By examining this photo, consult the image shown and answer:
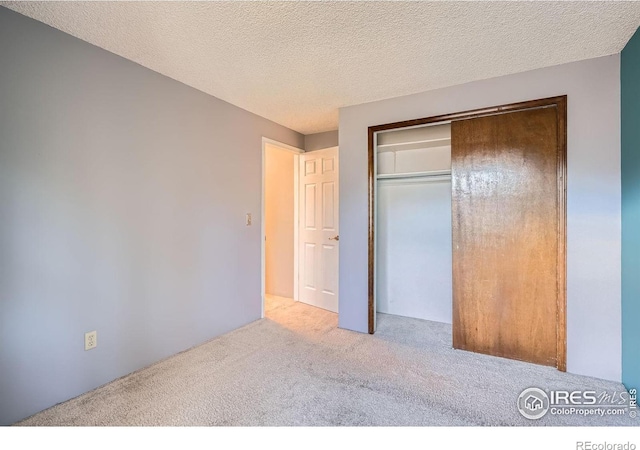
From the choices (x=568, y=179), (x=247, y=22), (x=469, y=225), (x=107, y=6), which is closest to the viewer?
(x=107, y=6)

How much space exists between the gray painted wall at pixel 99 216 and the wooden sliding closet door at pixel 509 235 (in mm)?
2223

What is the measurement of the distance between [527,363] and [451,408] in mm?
1017

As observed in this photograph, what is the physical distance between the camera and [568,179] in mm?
2152

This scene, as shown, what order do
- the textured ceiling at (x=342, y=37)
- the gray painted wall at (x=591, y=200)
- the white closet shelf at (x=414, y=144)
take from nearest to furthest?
the textured ceiling at (x=342, y=37), the gray painted wall at (x=591, y=200), the white closet shelf at (x=414, y=144)

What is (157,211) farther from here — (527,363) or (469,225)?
(527,363)

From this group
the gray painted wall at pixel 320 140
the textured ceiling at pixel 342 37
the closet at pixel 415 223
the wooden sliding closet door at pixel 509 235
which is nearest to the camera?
the textured ceiling at pixel 342 37

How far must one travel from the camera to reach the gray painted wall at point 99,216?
1644mm

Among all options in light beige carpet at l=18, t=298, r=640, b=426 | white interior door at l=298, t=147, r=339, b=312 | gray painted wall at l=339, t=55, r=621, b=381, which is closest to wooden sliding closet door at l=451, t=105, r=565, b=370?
gray painted wall at l=339, t=55, r=621, b=381

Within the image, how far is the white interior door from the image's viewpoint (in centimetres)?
360

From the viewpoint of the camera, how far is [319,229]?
12.3 feet

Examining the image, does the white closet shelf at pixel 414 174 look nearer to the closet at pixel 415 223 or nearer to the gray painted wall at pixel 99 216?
the closet at pixel 415 223

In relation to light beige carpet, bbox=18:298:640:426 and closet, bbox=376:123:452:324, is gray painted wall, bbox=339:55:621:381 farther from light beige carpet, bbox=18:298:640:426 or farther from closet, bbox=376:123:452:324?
closet, bbox=376:123:452:324

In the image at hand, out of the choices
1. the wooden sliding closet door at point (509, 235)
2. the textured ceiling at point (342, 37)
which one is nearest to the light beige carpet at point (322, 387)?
the wooden sliding closet door at point (509, 235)
